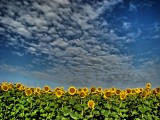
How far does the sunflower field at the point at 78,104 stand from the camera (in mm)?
9352

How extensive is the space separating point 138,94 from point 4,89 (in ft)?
17.4

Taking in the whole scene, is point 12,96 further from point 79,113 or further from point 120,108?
point 120,108

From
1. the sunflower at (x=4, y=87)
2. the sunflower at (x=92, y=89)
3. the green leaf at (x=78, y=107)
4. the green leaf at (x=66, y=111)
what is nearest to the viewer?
the green leaf at (x=66, y=111)

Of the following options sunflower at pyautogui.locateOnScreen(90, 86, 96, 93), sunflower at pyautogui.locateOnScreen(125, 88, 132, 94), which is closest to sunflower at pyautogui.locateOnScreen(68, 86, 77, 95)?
sunflower at pyautogui.locateOnScreen(90, 86, 96, 93)

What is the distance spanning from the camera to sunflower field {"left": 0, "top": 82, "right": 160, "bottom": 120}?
30.7ft

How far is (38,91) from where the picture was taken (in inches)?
487

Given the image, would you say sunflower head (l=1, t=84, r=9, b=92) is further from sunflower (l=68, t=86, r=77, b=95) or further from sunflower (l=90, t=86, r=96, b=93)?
sunflower (l=90, t=86, r=96, b=93)

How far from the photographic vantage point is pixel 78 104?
951 centimetres

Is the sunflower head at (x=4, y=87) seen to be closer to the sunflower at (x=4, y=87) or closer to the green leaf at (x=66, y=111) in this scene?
the sunflower at (x=4, y=87)

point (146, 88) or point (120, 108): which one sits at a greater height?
point (146, 88)

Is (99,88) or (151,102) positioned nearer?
(151,102)

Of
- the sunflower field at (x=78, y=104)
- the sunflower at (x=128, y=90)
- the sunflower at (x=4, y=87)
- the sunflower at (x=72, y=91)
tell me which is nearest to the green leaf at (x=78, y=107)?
the sunflower field at (x=78, y=104)

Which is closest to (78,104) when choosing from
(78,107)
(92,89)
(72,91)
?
(78,107)

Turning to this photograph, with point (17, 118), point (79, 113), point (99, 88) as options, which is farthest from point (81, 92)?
point (17, 118)
